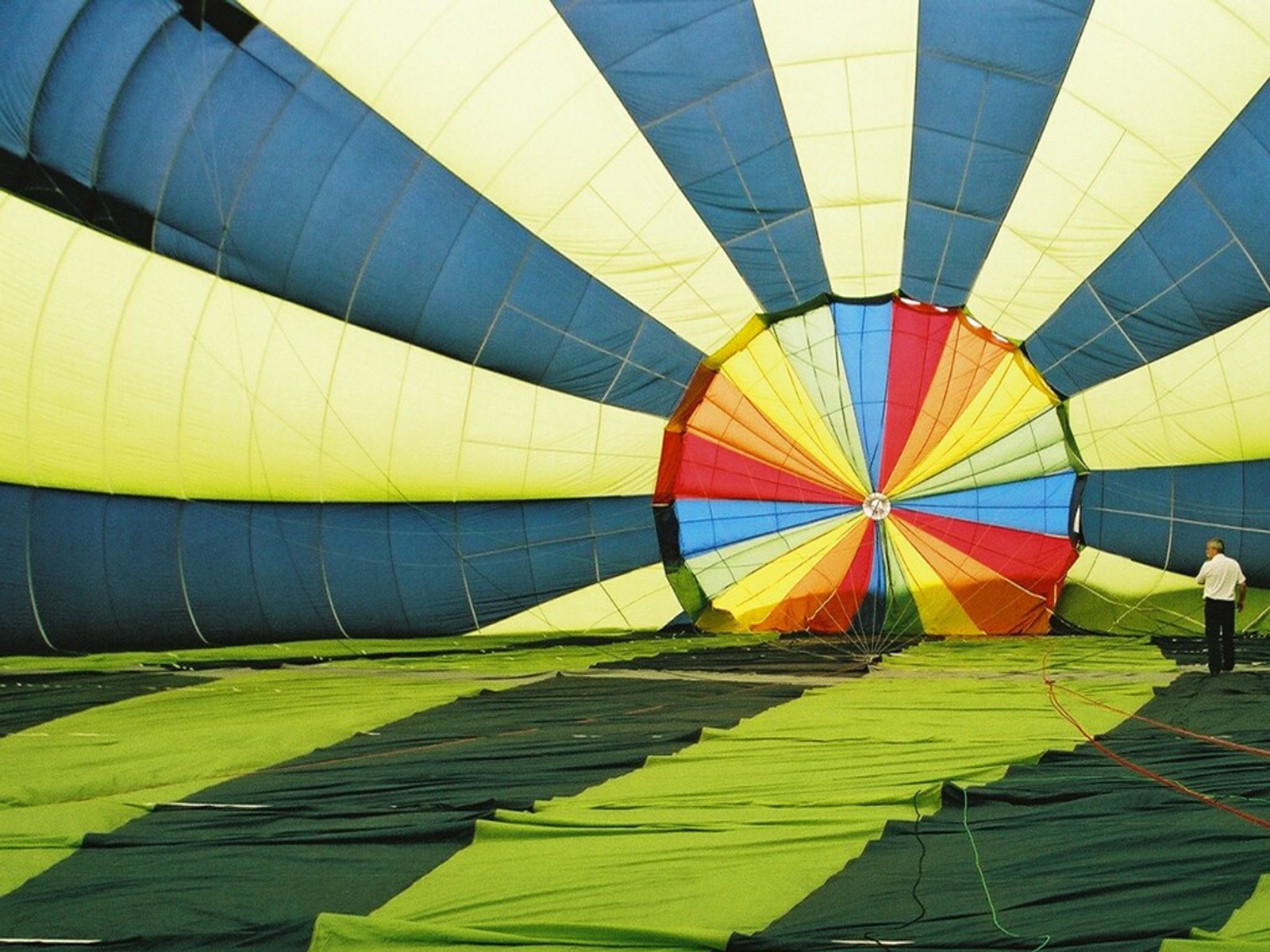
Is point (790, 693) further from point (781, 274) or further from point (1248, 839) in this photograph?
point (1248, 839)

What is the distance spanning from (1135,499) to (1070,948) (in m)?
4.35

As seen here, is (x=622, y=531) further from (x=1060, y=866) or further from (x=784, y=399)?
(x=1060, y=866)

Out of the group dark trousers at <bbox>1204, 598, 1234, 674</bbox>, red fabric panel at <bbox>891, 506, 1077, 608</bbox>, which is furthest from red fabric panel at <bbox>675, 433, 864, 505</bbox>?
dark trousers at <bbox>1204, 598, 1234, 674</bbox>

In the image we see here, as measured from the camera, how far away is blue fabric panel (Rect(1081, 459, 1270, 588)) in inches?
227

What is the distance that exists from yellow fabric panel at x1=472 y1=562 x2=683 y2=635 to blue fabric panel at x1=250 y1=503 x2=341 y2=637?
2.34ft

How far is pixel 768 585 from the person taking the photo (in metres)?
6.35

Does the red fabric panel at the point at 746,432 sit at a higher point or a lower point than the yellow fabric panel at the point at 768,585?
higher

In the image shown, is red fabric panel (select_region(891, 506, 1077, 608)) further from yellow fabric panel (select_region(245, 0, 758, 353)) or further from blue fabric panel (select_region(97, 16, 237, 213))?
blue fabric panel (select_region(97, 16, 237, 213))

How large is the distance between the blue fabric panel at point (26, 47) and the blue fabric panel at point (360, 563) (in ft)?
6.13

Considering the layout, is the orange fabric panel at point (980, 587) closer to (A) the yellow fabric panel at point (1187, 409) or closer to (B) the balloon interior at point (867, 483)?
(B) the balloon interior at point (867, 483)

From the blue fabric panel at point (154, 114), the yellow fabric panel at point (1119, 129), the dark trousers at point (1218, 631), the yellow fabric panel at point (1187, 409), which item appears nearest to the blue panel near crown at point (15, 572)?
the blue fabric panel at point (154, 114)

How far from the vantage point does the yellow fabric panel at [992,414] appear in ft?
19.3

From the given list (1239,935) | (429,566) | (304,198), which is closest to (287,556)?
(429,566)

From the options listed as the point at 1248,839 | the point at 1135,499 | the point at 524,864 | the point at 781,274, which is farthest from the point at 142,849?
the point at 1135,499
